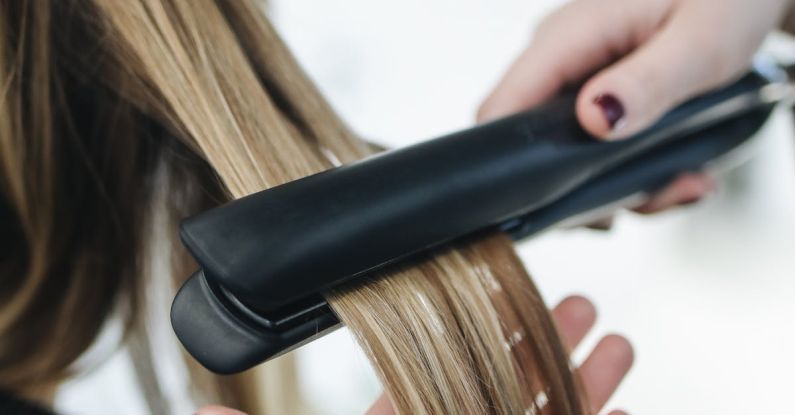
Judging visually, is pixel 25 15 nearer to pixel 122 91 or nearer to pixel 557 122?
pixel 122 91

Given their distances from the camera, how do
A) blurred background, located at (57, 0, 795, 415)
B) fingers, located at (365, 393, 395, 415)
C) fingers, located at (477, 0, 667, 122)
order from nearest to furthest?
fingers, located at (365, 393, 395, 415) < fingers, located at (477, 0, 667, 122) < blurred background, located at (57, 0, 795, 415)

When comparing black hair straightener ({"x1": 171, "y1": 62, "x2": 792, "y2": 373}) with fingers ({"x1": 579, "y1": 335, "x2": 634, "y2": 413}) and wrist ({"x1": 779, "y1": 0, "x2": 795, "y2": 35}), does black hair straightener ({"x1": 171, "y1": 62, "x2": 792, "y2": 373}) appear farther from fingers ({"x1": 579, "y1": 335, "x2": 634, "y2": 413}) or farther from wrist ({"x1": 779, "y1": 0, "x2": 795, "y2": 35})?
wrist ({"x1": 779, "y1": 0, "x2": 795, "y2": 35})

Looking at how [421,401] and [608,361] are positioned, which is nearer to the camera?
[421,401]

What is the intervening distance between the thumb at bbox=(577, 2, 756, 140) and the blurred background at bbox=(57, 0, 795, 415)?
27.5 inches

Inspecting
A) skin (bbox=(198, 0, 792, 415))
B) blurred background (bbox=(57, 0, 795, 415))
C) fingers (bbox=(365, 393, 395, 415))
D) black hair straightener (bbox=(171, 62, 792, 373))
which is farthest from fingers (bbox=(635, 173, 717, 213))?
blurred background (bbox=(57, 0, 795, 415))

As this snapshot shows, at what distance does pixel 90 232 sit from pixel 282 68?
0.88 ft

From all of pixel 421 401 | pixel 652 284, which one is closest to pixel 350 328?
pixel 421 401

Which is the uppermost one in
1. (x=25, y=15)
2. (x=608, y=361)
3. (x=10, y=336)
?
(x=25, y=15)

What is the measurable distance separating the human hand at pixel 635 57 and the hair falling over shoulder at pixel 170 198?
0.17 meters

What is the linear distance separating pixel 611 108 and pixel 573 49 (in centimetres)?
18

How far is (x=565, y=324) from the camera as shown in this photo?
56cm

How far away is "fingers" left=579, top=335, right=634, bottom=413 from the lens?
0.54 m

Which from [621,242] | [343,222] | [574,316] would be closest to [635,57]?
[574,316]

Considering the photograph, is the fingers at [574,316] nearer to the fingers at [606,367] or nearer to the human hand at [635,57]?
the fingers at [606,367]
